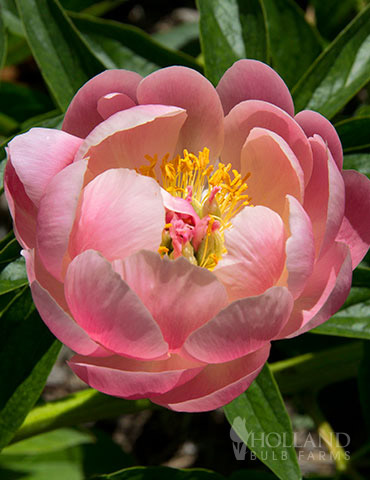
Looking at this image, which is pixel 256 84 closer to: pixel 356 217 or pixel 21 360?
pixel 356 217

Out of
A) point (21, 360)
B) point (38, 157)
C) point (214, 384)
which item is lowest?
point (21, 360)

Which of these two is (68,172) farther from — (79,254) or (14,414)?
(14,414)

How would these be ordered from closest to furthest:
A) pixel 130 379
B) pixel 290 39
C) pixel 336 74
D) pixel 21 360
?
1. pixel 130 379
2. pixel 21 360
3. pixel 336 74
4. pixel 290 39

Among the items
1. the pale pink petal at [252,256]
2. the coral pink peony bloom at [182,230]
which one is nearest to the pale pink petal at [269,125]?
the coral pink peony bloom at [182,230]

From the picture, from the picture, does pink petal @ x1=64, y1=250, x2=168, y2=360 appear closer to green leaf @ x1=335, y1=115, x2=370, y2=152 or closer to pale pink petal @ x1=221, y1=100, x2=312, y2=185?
pale pink petal @ x1=221, y1=100, x2=312, y2=185

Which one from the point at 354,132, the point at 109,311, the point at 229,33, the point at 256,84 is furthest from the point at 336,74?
the point at 109,311

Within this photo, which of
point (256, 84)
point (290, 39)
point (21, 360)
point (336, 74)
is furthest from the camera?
point (290, 39)

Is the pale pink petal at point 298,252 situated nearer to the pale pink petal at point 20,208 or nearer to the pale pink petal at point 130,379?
the pale pink petal at point 130,379
